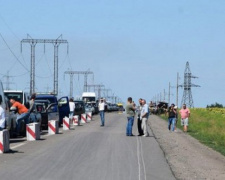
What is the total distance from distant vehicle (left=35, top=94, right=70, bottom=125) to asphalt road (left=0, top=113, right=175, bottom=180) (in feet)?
46.2

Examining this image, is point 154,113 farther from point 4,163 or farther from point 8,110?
point 4,163

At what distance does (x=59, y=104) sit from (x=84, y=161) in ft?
83.6

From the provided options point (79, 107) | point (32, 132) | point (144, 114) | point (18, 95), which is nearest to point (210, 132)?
point (144, 114)

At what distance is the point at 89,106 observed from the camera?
253ft

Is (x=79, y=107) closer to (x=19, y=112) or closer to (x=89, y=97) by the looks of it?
(x=89, y=97)

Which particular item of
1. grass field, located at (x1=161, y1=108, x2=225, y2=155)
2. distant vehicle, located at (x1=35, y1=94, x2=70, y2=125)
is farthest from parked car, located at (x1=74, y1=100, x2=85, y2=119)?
distant vehicle, located at (x1=35, y1=94, x2=70, y2=125)

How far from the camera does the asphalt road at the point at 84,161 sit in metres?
14.7

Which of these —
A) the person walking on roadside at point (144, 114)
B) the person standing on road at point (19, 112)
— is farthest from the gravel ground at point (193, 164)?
the person standing on road at point (19, 112)

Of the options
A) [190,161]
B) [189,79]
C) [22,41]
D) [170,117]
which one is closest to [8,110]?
[190,161]

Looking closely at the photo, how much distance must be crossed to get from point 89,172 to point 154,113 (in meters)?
85.0

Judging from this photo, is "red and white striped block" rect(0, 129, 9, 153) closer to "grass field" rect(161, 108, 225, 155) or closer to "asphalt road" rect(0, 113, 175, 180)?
"asphalt road" rect(0, 113, 175, 180)

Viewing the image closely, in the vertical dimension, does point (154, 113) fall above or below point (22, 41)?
below

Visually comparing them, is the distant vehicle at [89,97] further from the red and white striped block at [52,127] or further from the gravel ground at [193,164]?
the gravel ground at [193,164]

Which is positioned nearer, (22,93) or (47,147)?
(47,147)
